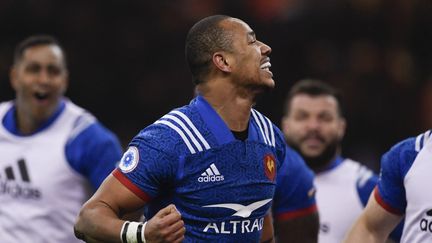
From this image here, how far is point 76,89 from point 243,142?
8.05 m

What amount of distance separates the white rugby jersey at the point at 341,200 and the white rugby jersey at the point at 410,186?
169 centimetres

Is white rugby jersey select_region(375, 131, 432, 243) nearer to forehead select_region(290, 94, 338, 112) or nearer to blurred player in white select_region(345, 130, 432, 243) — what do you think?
blurred player in white select_region(345, 130, 432, 243)

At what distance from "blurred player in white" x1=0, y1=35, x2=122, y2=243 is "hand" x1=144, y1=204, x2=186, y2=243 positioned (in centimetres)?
236

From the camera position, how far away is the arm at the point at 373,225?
5.34 meters

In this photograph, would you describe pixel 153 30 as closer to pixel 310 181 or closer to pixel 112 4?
pixel 112 4

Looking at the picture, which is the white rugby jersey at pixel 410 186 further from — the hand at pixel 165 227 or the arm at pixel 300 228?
the hand at pixel 165 227

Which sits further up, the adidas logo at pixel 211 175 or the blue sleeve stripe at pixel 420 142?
the adidas logo at pixel 211 175

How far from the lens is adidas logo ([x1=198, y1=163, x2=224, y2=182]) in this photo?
4.61 m

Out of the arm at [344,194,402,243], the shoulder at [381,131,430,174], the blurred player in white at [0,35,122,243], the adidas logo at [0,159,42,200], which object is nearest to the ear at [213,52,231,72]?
the shoulder at [381,131,430,174]

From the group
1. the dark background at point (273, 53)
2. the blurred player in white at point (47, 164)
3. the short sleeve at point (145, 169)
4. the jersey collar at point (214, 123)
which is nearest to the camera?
the short sleeve at point (145, 169)

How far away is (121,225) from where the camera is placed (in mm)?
4395

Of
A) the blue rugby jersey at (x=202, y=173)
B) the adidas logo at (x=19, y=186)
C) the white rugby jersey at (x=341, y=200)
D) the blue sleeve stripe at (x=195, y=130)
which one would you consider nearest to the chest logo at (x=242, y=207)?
the blue rugby jersey at (x=202, y=173)

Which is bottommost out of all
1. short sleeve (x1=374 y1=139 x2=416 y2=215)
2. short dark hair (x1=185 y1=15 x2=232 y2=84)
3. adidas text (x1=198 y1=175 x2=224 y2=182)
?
short sleeve (x1=374 y1=139 x2=416 y2=215)

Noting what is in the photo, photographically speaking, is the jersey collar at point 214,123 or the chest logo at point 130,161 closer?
the chest logo at point 130,161
